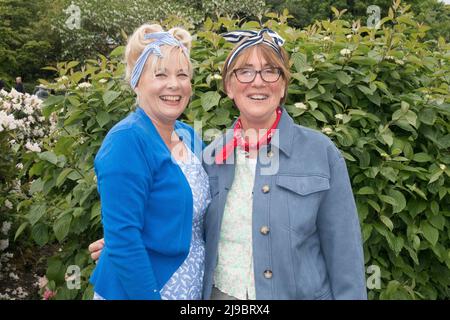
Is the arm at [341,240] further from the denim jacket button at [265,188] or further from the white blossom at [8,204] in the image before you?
the white blossom at [8,204]

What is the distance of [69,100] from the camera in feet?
10.5

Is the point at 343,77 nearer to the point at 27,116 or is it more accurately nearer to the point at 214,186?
the point at 214,186

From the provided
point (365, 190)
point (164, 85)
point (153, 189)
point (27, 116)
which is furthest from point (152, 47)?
point (27, 116)

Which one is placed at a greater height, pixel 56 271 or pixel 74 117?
pixel 74 117

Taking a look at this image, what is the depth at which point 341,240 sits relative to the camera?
6.49ft

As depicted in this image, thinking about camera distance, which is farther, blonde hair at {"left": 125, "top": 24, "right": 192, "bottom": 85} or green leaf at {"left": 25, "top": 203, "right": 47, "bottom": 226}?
green leaf at {"left": 25, "top": 203, "right": 47, "bottom": 226}

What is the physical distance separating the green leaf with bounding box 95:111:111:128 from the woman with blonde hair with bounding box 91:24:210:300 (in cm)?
93

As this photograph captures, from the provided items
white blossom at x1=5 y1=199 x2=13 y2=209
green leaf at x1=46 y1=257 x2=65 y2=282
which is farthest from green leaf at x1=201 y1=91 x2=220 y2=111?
white blossom at x1=5 y1=199 x2=13 y2=209

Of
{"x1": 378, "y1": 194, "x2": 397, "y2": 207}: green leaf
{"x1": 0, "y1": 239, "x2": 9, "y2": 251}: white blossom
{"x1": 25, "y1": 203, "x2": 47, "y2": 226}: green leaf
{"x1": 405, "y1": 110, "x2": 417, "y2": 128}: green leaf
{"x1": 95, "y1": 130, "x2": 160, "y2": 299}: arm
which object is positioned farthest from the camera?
{"x1": 0, "y1": 239, "x2": 9, "y2": 251}: white blossom

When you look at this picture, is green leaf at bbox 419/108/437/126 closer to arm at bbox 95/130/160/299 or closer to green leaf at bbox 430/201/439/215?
green leaf at bbox 430/201/439/215

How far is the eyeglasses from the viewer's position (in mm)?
2070

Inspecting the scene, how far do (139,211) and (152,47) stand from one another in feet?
2.22

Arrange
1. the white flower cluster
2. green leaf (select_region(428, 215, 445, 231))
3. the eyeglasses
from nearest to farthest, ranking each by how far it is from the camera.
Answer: the eyeglasses, green leaf (select_region(428, 215, 445, 231)), the white flower cluster

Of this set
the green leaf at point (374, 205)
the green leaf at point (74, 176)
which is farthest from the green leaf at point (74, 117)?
the green leaf at point (374, 205)
